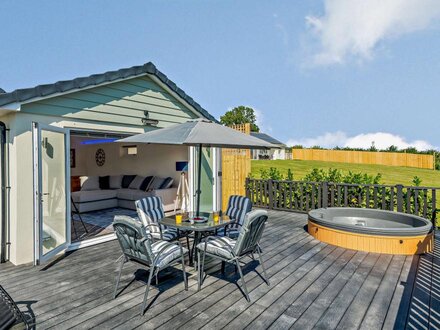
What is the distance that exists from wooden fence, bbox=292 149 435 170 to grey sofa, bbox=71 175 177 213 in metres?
25.1

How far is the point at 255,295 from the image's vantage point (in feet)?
10.2

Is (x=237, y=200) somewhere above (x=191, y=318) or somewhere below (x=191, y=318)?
above

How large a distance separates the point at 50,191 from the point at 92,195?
402 centimetres

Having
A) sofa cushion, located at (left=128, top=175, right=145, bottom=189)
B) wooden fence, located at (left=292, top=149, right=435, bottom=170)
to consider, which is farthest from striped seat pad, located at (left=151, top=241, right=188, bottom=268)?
wooden fence, located at (left=292, top=149, right=435, bottom=170)

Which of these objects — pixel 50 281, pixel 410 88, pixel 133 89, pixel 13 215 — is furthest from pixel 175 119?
pixel 410 88

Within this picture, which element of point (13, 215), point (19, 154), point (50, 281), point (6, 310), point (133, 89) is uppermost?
point (133, 89)

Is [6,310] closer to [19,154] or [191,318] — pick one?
[191,318]

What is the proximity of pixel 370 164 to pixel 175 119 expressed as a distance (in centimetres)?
2693

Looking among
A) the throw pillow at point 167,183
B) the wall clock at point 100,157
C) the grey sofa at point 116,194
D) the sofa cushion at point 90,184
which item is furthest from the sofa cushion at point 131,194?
the wall clock at point 100,157

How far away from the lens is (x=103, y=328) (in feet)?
8.09

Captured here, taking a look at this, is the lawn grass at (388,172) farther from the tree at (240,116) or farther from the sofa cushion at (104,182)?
the tree at (240,116)

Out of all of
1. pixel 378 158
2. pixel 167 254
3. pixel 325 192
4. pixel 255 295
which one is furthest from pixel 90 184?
pixel 378 158

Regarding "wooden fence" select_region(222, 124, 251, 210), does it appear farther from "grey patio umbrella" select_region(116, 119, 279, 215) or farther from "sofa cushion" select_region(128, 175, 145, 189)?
"grey patio umbrella" select_region(116, 119, 279, 215)

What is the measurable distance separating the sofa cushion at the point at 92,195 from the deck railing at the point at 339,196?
4.44 metres
